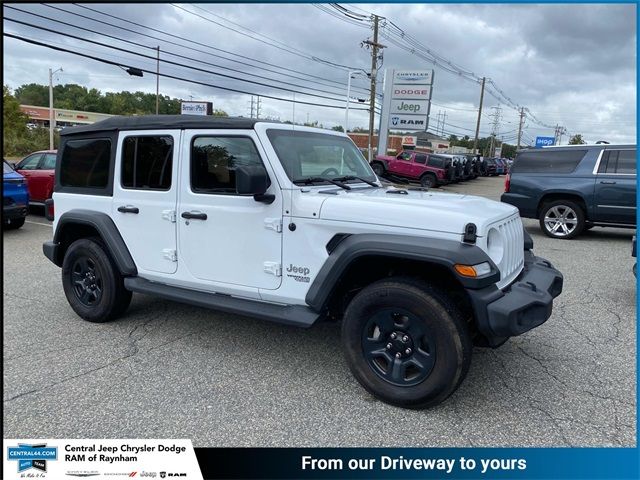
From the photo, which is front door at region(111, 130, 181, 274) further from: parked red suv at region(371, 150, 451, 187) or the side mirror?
parked red suv at region(371, 150, 451, 187)

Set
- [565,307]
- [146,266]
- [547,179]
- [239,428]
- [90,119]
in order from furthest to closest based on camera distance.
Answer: [90,119]
[547,179]
[565,307]
[146,266]
[239,428]

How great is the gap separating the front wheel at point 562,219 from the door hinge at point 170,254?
834 cm

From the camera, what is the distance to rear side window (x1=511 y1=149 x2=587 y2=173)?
9.67m

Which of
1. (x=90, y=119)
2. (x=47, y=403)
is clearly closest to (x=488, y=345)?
(x=47, y=403)

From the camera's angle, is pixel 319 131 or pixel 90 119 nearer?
pixel 319 131

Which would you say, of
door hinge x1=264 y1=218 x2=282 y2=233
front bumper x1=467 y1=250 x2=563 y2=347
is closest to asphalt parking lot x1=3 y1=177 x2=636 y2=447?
front bumper x1=467 y1=250 x2=563 y2=347

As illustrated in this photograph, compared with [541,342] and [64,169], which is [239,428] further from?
[64,169]

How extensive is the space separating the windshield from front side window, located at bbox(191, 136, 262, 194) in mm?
223

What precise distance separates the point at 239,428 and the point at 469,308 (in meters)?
1.70

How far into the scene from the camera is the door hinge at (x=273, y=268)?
3500 mm

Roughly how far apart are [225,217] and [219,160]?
0.48m

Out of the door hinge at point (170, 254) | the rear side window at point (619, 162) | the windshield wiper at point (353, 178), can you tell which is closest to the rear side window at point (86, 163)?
the door hinge at point (170, 254)

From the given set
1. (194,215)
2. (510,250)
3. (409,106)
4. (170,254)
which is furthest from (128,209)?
(409,106)

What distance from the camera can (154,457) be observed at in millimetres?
2693
